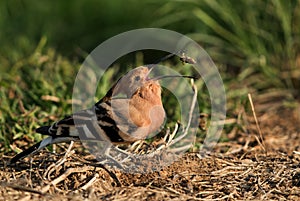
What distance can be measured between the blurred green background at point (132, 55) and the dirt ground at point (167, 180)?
0.99 m

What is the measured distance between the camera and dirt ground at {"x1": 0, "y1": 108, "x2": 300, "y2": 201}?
361 cm

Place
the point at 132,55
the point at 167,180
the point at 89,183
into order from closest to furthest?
the point at 89,183
the point at 167,180
the point at 132,55

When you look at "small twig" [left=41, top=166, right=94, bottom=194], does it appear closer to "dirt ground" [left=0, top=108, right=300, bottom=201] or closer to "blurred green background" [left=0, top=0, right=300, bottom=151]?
"dirt ground" [left=0, top=108, right=300, bottom=201]

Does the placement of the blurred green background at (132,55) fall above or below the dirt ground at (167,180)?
above

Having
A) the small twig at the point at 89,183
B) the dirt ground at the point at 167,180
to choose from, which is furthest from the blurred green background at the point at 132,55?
the small twig at the point at 89,183

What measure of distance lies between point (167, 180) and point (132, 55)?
12.5 feet

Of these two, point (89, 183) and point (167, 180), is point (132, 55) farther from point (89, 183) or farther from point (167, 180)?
point (89, 183)

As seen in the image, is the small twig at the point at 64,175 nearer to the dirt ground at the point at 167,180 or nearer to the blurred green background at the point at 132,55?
the dirt ground at the point at 167,180

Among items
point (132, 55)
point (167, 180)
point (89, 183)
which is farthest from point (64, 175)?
point (132, 55)

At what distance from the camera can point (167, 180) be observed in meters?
3.88

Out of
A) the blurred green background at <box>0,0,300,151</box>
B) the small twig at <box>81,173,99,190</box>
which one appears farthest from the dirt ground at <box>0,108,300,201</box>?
the blurred green background at <box>0,0,300,151</box>

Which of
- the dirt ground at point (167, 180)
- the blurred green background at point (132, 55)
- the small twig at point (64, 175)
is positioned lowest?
the dirt ground at point (167, 180)

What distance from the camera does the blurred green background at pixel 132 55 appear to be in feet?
18.0

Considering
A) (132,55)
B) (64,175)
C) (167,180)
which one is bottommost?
(167,180)
